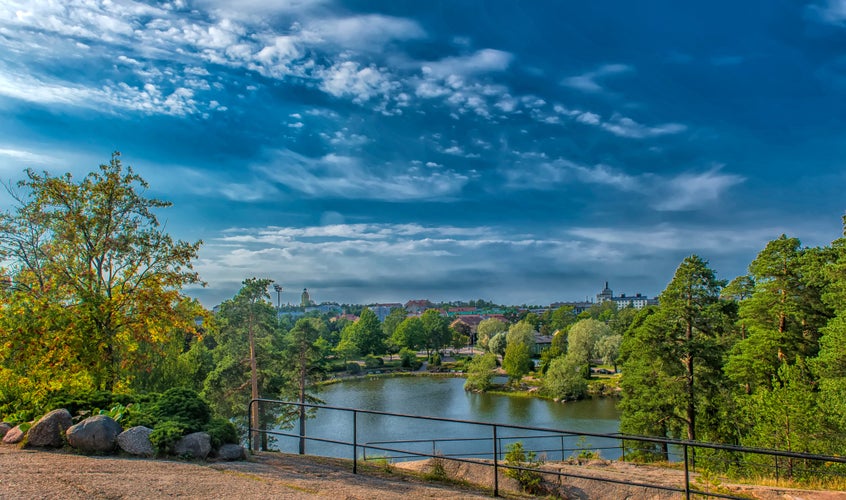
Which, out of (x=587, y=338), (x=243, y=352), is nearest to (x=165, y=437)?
(x=243, y=352)

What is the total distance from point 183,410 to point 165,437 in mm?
569

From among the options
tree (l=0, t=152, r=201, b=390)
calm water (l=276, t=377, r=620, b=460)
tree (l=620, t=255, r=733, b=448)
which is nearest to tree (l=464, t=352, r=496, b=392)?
calm water (l=276, t=377, r=620, b=460)

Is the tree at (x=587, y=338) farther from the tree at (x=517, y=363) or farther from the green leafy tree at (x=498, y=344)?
the green leafy tree at (x=498, y=344)

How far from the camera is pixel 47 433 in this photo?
7.34 metres

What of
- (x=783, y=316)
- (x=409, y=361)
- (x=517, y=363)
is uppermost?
(x=783, y=316)

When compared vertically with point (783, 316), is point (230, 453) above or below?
below

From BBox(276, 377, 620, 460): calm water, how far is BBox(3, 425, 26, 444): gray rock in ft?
42.5

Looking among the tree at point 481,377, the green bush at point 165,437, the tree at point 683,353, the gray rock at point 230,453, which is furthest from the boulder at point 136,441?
the tree at point 481,377

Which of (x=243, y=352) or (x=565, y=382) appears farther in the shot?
(x=565, y=382)

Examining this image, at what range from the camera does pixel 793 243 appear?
698 inches

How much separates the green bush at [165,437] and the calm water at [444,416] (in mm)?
12596

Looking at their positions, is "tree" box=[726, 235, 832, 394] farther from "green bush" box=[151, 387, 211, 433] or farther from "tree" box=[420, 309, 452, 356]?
"tree" box=[420, 309, 452, 356]

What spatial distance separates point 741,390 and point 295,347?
804 inches

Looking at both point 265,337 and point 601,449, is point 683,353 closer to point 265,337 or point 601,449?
point 601,449
